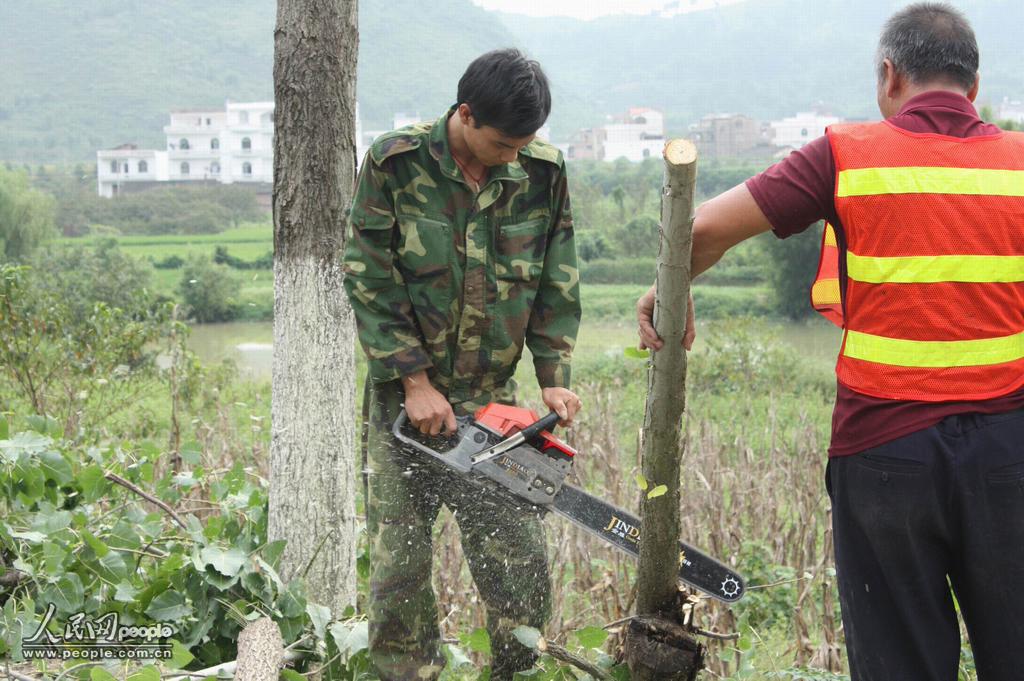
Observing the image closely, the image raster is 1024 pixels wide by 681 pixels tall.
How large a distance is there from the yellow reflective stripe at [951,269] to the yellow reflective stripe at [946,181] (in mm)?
134

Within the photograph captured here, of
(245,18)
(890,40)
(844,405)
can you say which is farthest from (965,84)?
(245,18)

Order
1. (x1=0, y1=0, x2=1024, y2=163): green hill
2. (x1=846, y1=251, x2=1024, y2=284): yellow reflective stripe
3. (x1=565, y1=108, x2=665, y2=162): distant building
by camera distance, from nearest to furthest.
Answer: (x1=846, y1=251, x2=1024, y2=284): yellow reflective stripe → (x1=565, y1=108, x2=665, y2=162): distant building → (x1=0, y1=0, x2=1024, y2=163): green hill

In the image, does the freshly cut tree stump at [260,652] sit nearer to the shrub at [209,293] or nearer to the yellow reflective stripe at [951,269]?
the yellow reflective stripe at [951,269]

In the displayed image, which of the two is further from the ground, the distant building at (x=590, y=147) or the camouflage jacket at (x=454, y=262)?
the distant building at (x=590, y=147)

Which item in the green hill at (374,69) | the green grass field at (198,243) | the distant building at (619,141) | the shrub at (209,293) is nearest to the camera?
the shrub at (209,293)

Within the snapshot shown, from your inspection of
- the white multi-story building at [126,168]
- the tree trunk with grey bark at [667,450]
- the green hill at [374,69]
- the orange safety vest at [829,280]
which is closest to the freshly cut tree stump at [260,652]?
the tree trunk with grey bark at [667,450]

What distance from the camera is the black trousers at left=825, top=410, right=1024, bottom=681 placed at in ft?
6.50

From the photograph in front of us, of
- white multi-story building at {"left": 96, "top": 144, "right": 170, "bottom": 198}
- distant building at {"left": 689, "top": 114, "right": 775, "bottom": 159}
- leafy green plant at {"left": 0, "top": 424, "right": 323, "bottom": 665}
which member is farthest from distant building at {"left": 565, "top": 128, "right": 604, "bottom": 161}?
leafy green plant at {"left": 0, "top": 424, "right": 323, "bottom": 665}

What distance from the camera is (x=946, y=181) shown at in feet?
6.48

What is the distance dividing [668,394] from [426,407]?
2.34ft

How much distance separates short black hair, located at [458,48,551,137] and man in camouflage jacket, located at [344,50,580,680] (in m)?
0.07

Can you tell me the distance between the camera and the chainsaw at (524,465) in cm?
267

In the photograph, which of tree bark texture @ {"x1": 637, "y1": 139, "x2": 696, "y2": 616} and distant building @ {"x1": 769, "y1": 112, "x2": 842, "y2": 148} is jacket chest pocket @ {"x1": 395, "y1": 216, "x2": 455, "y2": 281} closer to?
tree bark texture @ {"x1": 637, "y1": 139, "x2": 696, "y2": 616}

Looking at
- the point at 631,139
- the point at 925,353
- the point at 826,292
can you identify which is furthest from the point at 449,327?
the point at 631,139
